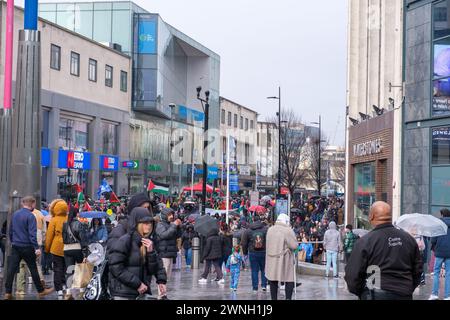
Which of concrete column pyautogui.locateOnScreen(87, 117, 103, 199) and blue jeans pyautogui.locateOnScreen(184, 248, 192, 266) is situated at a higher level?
concrete column pyautogui.locateOnScreen(87, 117, 103, 199)

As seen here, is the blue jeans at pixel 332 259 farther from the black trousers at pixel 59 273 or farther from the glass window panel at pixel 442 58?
the black trousers at pixel 59 273

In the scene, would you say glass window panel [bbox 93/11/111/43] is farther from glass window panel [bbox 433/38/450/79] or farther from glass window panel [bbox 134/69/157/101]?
glass window panel [bbox 433/38/450/79]

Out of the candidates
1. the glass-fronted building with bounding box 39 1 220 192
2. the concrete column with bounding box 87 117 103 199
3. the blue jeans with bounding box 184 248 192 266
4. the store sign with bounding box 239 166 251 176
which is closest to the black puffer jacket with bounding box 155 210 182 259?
the blue jeans with bounding box 184 248 192 266

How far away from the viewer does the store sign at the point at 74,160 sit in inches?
1847

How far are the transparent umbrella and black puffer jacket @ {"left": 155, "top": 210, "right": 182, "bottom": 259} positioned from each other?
4691mm

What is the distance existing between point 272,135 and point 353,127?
6953 cm

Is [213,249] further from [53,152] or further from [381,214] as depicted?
[53,152]

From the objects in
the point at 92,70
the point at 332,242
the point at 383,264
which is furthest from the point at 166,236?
the point at 92,70

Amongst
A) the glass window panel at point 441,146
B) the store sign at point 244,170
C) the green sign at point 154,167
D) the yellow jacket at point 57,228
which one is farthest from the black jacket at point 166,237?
the store sign at point 244,170

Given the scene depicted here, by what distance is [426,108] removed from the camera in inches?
907

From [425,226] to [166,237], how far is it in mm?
5220

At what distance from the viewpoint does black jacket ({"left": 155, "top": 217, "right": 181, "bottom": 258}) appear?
15.3 metres
